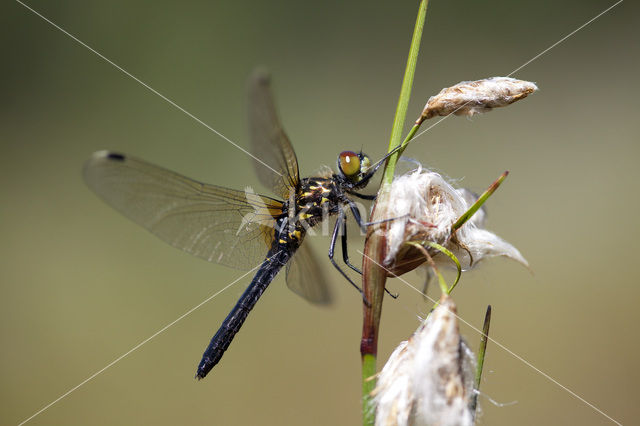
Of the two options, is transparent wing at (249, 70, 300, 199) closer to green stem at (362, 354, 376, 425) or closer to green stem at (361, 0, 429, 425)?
green stem at (361, 0, 429, 425)

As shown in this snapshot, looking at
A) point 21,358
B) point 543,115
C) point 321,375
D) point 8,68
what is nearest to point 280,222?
point 321,375

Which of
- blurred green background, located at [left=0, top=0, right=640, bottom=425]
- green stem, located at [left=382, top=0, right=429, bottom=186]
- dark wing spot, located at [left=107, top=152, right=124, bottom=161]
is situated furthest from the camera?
blurred green background, located at [left=0, top=0, right=640, bottom=425]

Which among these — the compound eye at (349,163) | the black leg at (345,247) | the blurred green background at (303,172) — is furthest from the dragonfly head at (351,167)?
the blurred green background at (303,172)

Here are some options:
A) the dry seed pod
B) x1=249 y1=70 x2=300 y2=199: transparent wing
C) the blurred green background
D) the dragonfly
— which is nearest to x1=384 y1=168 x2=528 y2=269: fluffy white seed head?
the dry seed pod

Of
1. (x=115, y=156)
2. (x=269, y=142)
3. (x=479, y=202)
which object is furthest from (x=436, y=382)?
(x=115, y=156)

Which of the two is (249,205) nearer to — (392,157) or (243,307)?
(243,307)
